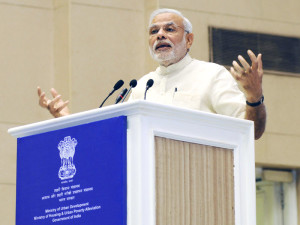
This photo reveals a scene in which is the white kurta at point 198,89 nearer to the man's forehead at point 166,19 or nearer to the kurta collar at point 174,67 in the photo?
the kurta collar at point 174,67

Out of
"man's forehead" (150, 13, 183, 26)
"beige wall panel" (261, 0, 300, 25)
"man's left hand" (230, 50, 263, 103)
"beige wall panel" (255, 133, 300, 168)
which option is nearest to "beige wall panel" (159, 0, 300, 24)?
"beige wall panel" (261, 0, 300, 25)

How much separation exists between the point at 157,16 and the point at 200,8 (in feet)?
14.3

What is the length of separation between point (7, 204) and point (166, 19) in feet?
12.9

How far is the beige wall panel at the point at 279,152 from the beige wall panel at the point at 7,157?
247 cm

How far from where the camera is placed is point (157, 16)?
5711 mm

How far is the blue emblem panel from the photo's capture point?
429 centimetres

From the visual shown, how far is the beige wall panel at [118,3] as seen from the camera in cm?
948

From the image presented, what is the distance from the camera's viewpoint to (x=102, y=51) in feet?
31.1

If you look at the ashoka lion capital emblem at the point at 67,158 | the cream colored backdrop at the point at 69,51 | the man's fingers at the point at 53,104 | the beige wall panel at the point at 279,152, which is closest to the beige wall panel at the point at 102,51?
the cream colored backdrop at the point at 69,51

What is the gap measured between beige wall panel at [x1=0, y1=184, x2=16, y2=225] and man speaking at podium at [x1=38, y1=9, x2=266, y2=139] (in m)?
3.69

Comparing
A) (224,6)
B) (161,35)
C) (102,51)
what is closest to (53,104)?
(161,35)

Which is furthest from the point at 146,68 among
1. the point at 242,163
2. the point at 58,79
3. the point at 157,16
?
the point at 242,163

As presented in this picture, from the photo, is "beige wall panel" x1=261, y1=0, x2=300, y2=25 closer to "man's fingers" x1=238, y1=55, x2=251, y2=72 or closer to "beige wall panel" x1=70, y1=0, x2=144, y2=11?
"beige wall panel" x1=70, y1=0, x2=144, y2=11

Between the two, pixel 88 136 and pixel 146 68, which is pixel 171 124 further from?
pixel 146 68
